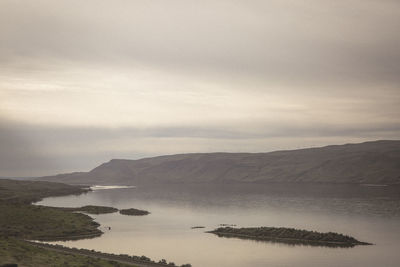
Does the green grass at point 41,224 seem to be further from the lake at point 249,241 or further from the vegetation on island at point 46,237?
the lake at point 249,241

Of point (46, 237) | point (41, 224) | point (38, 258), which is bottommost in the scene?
point (46, 237)

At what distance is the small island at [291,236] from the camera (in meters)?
73.4

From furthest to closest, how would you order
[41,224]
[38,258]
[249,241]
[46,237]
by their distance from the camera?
[41,224], [46,237], [249,241], [38,258]

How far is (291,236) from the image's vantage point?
78.6 meters

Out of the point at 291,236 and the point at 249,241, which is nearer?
the point at 249,241

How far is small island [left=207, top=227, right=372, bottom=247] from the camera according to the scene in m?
73.4

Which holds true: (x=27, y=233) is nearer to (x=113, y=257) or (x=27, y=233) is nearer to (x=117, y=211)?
(x=113, y=257)

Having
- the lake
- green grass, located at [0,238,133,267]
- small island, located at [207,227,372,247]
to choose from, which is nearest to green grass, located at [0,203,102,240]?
the lake

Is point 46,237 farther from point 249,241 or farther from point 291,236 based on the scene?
point 291,236

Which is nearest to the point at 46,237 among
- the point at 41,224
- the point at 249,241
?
the point at 41,224

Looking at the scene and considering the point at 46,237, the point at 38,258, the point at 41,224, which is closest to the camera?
the point at 38,258

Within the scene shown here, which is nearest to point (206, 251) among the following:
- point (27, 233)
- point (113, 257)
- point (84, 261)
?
point (113, 257)

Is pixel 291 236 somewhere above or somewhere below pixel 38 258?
below

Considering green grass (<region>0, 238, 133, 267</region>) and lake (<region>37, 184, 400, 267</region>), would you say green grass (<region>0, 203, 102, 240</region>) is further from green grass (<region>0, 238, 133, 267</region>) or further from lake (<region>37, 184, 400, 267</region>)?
green grass (<region>0, 238, 133, 267</region>)
